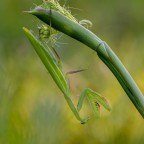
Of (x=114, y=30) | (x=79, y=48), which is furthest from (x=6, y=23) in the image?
(x=114, y=30)

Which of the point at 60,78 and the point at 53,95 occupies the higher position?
the point at 60,78

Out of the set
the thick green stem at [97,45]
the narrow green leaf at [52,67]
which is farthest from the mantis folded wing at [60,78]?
the thick green stem at [97,45]

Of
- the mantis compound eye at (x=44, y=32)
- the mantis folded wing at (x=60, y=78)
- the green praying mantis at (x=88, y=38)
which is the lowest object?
the mantis folded wing at (x=60, y=78)

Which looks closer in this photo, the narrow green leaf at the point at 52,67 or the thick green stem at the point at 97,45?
the thick green stem at the point at 97,45

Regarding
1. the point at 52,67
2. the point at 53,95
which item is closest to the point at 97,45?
the point at 52,67

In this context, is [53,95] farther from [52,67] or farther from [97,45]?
[97,45]

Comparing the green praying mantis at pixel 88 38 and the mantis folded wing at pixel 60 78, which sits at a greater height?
the green praying mantis at pixel 88 38

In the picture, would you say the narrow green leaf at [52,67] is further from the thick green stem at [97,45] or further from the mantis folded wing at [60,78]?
the thick green stem at [97,45]
